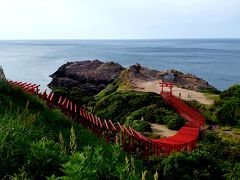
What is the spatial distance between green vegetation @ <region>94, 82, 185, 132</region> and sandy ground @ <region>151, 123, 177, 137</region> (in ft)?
1.51

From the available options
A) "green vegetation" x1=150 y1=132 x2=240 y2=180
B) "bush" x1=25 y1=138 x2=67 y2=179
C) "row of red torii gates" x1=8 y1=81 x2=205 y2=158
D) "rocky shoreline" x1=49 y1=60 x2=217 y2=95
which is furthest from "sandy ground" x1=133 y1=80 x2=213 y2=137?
"bush" x1=25 y1=138 x2=67 y2=179

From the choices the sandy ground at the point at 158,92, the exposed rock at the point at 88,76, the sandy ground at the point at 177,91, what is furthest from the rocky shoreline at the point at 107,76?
the sandy ground at the point at 158,92

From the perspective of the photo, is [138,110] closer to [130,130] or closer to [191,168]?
[130,130]

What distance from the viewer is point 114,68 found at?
3017 inches

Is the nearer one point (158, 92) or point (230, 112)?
point (230, 112)

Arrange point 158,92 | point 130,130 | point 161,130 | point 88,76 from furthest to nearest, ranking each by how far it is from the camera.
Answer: point 88,76
point 158,92
point 161,130
point 130,130

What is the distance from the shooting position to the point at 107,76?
7319 centimetres

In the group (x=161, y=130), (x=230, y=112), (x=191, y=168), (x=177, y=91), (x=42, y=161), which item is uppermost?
(x=42, y=161)

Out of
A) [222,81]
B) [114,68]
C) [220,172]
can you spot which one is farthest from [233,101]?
[222,81]

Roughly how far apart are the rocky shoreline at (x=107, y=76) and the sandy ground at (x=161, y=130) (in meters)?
19.2

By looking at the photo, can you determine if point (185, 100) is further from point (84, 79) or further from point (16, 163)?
point (84, 79)

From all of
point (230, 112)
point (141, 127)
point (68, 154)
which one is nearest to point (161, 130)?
point (141, 127)

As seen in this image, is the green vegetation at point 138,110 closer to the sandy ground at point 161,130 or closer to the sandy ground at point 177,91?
the sandy ground at point 161,130

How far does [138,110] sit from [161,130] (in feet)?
20.7
